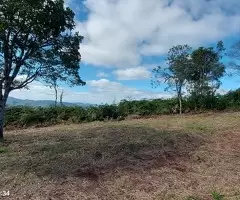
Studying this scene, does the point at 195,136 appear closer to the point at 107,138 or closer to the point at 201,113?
the point at 107,138

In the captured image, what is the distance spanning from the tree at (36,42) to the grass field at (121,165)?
4.49ft

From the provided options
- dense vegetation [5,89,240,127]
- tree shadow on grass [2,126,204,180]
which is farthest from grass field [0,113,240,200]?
dense vegetation [5,89,240,127]

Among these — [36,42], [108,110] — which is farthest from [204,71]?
[36,42]

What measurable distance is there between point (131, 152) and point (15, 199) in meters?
2.42

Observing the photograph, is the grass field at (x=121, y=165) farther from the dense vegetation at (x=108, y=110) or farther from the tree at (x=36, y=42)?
the dense vegetation at (x=108, y=110)

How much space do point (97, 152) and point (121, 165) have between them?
674 mm

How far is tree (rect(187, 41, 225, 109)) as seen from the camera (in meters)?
14.7

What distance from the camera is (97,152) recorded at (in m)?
5.96

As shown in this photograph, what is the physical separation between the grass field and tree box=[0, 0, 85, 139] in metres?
1.37

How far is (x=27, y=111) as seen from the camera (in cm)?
1201

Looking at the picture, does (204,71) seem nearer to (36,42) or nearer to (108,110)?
(108,110)

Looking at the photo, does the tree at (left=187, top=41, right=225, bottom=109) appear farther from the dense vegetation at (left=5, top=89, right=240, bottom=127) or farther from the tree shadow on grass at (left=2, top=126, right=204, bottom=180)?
the tree shadow on grass at (left=2, top=126, right=204, bottom=180)

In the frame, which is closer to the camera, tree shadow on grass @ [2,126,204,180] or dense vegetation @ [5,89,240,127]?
tree shadow on grass @ [2,126,204,180]

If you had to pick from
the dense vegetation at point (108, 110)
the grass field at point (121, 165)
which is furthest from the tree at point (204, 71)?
the grass field at point (121, 165)
